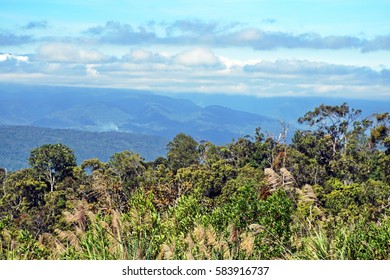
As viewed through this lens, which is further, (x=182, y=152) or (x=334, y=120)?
(x=334, y=120)

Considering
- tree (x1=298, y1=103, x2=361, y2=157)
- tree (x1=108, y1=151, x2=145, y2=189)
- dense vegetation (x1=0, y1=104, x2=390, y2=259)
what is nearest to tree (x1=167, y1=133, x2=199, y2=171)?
dense vegetation (x1=0, y1=104, x2=390, y2=259)

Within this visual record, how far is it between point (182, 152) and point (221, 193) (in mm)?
7465

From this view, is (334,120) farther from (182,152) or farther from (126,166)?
(126,166)

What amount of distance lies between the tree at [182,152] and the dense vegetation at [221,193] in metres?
0.07

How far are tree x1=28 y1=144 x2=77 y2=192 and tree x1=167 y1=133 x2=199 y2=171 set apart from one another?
6.16 m

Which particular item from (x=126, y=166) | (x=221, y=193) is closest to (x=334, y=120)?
(x=221, y=193)

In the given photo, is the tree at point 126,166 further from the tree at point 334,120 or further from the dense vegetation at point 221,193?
the tree at point 334,120

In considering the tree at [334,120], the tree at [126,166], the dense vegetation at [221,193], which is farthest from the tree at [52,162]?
the tree at [334,120]

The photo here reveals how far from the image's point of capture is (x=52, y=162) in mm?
33594

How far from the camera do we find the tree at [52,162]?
33.2 m

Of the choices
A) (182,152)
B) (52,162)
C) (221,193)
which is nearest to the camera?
(221,193)

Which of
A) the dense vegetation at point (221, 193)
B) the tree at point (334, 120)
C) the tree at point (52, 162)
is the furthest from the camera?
the tree at point (334, 120)
